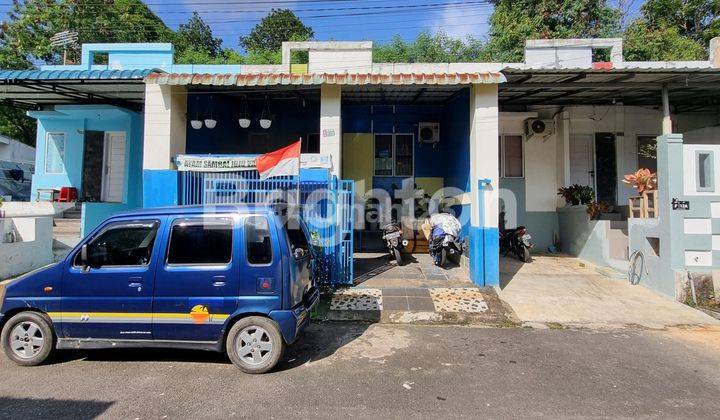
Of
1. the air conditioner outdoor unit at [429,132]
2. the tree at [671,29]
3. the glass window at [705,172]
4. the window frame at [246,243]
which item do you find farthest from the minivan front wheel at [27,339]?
the tree at [671,29]

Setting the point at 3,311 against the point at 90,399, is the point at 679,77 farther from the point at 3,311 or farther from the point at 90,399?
the point at 3,311

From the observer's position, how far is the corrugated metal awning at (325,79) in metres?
7.62

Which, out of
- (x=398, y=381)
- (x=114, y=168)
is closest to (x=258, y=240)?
(x=398, y=381)

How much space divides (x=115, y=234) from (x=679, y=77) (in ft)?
33.5

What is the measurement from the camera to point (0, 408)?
3623 mm

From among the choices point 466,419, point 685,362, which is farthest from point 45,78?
point 685,362

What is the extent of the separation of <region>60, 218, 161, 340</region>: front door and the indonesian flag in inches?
124

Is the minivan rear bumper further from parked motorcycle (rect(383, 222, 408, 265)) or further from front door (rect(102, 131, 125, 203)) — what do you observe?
front door (rect(102, 131, 125, 203))

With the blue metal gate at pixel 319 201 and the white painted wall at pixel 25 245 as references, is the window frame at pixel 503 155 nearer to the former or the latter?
the blue metal gate at pixel 319 201

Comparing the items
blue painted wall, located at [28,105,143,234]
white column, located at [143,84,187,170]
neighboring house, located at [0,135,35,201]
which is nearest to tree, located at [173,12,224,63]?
neighboring house, located at [0,135,35,201]

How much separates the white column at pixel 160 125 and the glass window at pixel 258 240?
4400 mm

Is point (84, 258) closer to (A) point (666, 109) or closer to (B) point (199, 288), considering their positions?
(B) point (199, 288)

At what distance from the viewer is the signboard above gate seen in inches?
305

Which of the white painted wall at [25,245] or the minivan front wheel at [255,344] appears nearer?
the minivan front wheel at [255,344]
